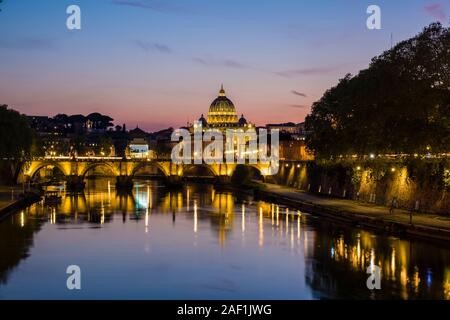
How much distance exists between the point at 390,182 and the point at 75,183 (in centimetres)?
5067

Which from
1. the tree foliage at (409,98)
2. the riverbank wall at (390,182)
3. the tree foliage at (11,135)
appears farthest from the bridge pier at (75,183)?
the tree foliage at (409,98)

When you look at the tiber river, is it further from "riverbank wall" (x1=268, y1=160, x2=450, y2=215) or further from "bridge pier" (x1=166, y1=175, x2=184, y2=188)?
"bridge pier" (x1=166, y1=175, x2=184, y2=188)

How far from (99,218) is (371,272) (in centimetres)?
2763

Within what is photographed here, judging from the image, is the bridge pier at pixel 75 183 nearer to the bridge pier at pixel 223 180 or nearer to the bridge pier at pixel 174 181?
the bridge pier at pixel 174 181

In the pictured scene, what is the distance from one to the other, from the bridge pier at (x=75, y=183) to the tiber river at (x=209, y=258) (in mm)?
33749

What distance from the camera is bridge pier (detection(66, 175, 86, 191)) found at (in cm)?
8756

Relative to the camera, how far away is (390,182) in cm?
4928

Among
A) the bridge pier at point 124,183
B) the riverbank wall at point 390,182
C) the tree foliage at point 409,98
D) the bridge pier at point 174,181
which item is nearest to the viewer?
the tree foliage at point 409,98

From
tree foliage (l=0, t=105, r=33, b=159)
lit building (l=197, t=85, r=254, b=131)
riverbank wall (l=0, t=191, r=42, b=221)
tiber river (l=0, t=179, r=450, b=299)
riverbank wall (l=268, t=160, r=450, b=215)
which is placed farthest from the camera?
lit building (l=197, t=85, r=254, b=131)

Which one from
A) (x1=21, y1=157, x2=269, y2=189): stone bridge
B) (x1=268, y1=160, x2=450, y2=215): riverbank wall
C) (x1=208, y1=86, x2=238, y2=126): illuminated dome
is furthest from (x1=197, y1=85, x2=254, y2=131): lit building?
(x1=268, y1=160, x2=450, y2=215): riverbank wall

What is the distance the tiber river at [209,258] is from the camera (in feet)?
89.0

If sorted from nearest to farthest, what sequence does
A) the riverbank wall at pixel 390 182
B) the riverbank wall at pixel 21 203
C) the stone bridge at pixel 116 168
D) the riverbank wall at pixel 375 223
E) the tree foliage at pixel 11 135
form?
the riverbank wall at pixel 375 223, the riverbank wall at pixel 390 182, the riverbank wall at pixel 21 203, the tree foliage at pixel 11 135, the stone bridge at pixel 116 168

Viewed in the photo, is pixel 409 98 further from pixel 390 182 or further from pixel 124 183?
pixel 124 183

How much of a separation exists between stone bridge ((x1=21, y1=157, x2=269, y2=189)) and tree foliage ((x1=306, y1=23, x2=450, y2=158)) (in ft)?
164
